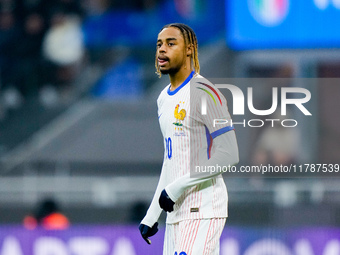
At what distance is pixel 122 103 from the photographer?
959cm

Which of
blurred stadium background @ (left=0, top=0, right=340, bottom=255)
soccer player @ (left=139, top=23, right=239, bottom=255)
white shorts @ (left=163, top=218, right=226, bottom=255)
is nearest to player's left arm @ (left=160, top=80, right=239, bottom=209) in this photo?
soccer player @ (left=139, top=23, right=239, bottom=255)

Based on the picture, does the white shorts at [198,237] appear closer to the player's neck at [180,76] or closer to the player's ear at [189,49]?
the player's neck at [180,76]

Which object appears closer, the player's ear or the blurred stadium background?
the player's ear

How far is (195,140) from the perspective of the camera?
3844 mm

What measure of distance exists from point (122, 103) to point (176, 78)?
5.68 meters

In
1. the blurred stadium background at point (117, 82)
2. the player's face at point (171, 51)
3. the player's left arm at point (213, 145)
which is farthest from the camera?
the blurred stadium background at point (117, 82)

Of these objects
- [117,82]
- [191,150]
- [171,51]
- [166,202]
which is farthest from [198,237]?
[117,82]

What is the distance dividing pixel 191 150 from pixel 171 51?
0.49 m

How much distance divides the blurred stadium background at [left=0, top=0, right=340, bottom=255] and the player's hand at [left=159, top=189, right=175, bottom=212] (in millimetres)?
4624

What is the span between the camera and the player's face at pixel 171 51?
12.7ft

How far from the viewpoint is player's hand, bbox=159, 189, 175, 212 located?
378cm

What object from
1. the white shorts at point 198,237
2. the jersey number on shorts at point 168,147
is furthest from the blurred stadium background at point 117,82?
the white shorts at point 198,237

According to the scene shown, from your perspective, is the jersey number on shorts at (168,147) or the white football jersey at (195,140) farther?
the jersey number on shorts at (168,147)

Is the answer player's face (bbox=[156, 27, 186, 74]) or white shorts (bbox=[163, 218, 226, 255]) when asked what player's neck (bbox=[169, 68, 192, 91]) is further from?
white shorts (bbox=[163, 218, 226, 255])
